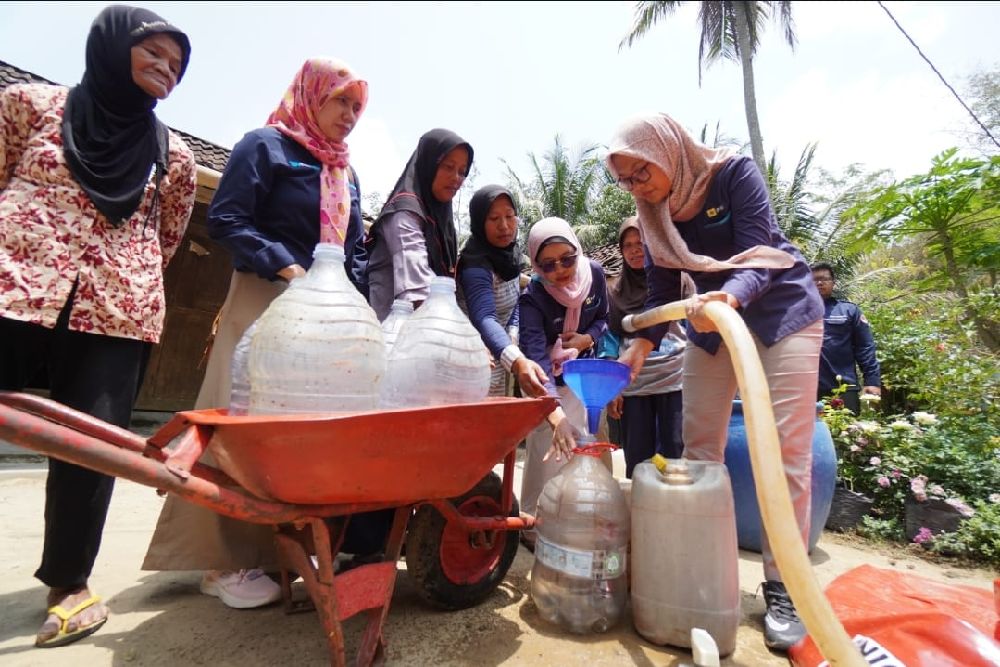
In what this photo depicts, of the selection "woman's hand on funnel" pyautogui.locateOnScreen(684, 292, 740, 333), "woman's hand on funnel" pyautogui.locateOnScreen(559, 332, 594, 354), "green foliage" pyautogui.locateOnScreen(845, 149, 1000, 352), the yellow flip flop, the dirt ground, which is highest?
"green foliage" pyautogui.locateOnScreen(845, 149, 1000, 352)

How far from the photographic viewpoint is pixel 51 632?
1489 millimetres

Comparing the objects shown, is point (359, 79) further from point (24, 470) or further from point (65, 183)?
point (24, 470)

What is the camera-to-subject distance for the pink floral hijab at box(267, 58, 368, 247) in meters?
1.91

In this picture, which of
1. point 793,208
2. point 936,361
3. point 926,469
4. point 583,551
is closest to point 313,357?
point 583,551

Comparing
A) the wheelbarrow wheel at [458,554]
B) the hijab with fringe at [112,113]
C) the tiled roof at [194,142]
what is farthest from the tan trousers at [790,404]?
the tiled roof at [194,142]

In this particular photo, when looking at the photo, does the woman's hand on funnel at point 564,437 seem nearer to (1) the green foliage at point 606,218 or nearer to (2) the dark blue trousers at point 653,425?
(2) the dark blue trousers at point 653,425

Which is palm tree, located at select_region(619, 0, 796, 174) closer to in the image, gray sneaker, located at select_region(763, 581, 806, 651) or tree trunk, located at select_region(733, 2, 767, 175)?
tree trunk, located at select_region(733, 2, 767, 175)

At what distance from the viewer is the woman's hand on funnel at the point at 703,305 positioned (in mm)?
1555

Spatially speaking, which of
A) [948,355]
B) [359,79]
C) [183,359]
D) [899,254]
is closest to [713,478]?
[359,79]

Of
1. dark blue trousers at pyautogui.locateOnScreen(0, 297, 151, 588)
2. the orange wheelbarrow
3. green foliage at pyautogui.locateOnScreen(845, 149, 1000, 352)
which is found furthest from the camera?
green foliage at pyautogui.locateOnScreen(845, 149, 1000, 352)

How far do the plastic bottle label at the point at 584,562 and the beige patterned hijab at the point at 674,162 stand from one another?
42.0 inches

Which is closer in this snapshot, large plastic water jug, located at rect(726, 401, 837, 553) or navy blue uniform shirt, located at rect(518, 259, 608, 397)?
navy blue uniform shirt, located at rect(518, 259, 608, 397)

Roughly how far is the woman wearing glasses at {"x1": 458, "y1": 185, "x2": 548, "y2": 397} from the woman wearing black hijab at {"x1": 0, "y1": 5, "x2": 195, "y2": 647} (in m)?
1.22

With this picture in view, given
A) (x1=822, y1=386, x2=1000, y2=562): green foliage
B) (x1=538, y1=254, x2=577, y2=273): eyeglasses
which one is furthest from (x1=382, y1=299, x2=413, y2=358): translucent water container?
(x1=822, y1=386, x2=1000, y2=562): green foliage
